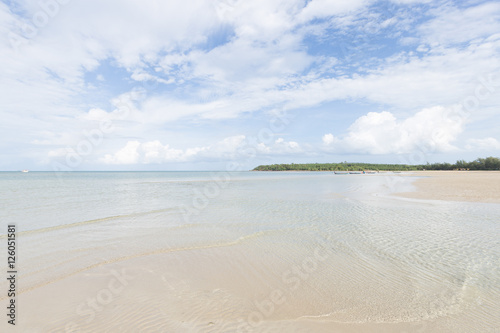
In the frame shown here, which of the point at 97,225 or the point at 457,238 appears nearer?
the point at 457,238

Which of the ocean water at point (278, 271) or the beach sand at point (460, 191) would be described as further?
the beach sand at point (460, 191)

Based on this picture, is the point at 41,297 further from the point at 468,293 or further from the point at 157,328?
the point at 468,293

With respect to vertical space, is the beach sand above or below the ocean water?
above

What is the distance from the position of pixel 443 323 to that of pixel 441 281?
2.01 meters

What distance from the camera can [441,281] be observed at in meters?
6.00

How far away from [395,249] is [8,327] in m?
10.1

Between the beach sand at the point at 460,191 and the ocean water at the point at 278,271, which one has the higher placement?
the beach sand at the point at 460,191

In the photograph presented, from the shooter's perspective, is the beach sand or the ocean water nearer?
the ocean water

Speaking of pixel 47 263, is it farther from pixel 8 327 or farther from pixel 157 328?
pixel 157 328

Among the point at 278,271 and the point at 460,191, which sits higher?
the point at 460,191

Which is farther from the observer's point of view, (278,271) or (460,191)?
(460,191)

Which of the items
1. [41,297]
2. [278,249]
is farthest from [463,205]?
[41,297]

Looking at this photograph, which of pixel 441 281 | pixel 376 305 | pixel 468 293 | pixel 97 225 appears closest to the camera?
pixel 376 305

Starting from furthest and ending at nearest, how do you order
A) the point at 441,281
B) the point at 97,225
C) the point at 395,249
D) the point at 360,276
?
the point at 97,225 < the point at 395,249 < the point at 360,276 < the point at 441,281
